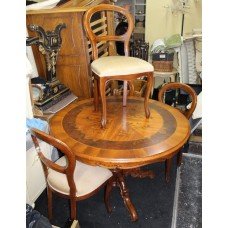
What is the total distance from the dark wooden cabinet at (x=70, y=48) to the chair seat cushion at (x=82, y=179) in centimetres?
103

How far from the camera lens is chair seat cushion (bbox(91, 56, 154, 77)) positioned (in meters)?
1.74

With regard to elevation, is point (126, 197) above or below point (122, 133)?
below

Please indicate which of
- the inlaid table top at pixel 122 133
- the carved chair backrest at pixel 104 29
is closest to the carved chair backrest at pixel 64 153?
the inlaid table top at pixel 122 133

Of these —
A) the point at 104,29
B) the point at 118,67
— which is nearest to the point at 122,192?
the point at 118,67

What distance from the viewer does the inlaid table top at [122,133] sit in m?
1.49

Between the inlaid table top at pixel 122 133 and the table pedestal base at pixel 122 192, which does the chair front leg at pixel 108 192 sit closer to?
the table pedestal base at pixel 122 192

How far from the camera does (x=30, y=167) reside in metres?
1.95

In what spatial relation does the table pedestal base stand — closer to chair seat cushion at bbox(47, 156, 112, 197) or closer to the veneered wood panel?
chair seat cushion at bbox(47, 156, 112, 197)

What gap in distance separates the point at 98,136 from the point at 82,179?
30cm

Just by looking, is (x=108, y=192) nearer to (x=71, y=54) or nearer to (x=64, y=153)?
(x=64, y=153)

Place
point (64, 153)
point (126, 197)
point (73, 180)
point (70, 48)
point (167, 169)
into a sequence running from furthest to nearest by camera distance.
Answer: point (70, 48)
point (167, 169)
point (126, 197)
point (73, 180)
point (64, 153)

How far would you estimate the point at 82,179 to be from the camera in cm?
167
